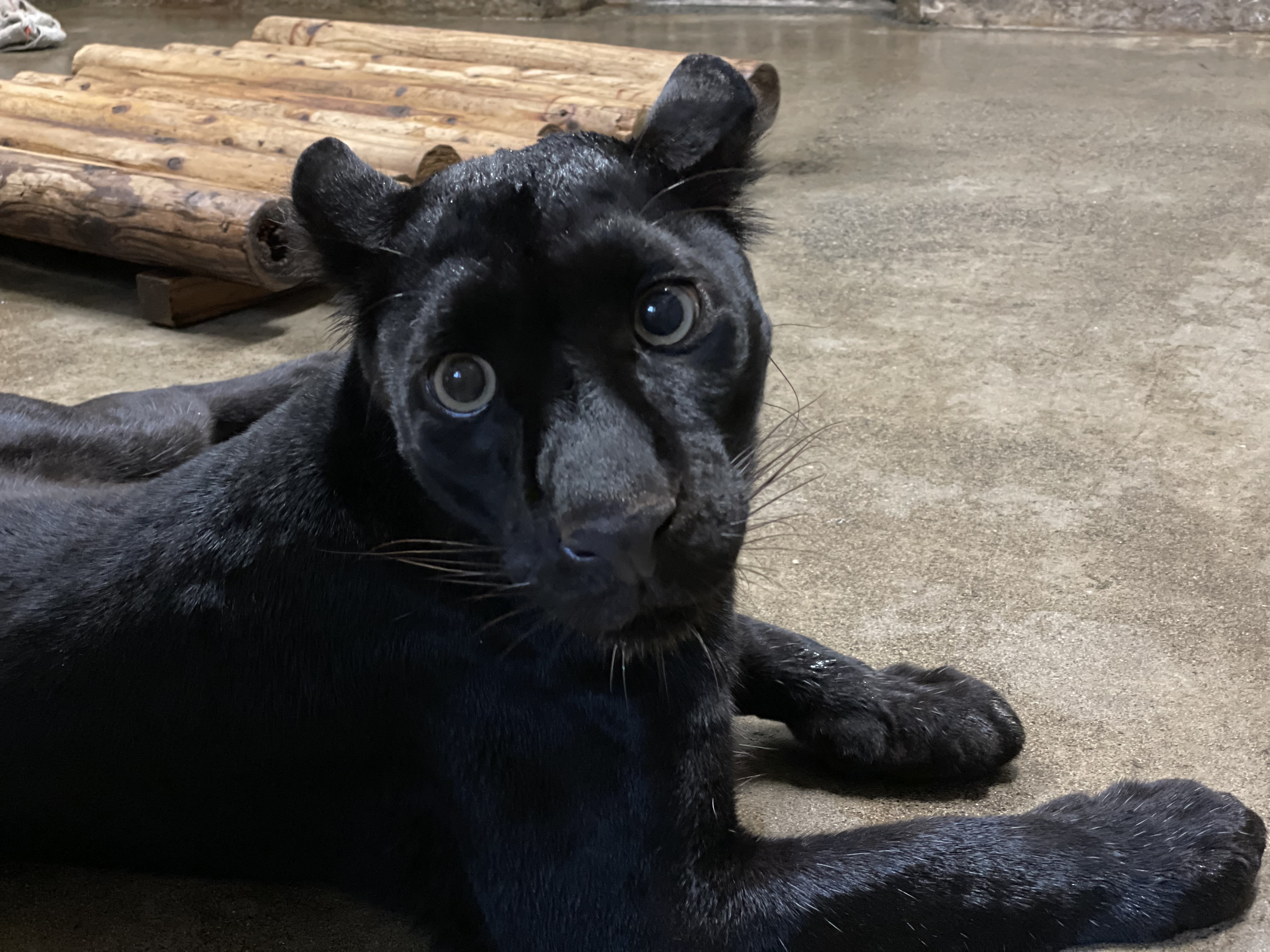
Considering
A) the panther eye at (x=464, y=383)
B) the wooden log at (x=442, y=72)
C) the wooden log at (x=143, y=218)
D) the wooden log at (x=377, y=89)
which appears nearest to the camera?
the panther eye at (x=464, y=383)

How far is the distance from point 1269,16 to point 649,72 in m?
4.94

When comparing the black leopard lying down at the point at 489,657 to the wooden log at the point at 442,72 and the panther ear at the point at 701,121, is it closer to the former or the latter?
the panther ear at the point at 701,121

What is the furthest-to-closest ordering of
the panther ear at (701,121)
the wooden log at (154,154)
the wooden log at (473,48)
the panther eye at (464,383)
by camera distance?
the wooden log at (473,48) < the wooden log at (154,154) < the panther ear at (701,121) < the panther eye at (464,383)

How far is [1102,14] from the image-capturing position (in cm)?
930

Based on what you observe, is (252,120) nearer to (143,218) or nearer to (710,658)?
(143,218)

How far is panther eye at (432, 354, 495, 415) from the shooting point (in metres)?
1.81

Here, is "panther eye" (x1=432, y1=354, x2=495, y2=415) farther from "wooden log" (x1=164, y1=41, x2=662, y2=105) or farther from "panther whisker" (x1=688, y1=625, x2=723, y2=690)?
"wooden log" (x1=164, y1=41, x2=662, y2=105)

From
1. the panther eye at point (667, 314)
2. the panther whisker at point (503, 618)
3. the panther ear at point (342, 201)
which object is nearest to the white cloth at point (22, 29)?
the panther ear at point (342, 201)

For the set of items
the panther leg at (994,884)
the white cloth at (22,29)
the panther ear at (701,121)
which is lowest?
the panther leg at (994,884)

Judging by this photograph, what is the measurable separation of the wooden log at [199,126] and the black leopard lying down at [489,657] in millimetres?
3226

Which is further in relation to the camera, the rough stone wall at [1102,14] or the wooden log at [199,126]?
the rough stone wall at [1102,14]

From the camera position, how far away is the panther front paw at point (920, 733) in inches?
96.7

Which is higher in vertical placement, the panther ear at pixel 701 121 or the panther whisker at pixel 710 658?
the panther ear at pixel 701 121

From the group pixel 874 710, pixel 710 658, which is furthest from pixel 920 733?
pixel 710 658
